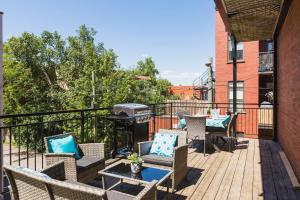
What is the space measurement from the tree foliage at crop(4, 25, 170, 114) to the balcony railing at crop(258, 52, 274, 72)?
10.6 meters

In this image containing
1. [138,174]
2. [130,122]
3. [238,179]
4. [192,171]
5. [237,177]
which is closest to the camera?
[138,174]

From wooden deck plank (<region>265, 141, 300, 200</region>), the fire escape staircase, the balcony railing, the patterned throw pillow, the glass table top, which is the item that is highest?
the balcony railing

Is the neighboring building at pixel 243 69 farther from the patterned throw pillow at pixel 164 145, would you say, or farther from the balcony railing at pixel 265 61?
the patterned throw pillow at pixel 164 145

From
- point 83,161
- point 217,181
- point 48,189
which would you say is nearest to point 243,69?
point 217,181

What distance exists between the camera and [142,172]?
10.9 ft

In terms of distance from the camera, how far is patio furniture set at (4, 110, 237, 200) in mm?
1813

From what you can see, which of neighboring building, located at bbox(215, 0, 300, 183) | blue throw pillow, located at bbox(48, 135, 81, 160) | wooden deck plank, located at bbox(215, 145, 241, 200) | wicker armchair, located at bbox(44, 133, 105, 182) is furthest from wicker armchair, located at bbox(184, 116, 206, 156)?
blue throw pillow, located at bbox(48, 135, 81, 160)

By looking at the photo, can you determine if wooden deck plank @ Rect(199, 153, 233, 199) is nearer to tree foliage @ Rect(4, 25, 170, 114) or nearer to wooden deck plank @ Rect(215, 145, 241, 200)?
wooden deck plank @ Rect(215, 145, 241, 200)

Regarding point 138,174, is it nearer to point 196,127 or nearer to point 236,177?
point 236,177

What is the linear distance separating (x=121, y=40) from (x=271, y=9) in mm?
29395

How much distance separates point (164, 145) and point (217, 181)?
1027mm

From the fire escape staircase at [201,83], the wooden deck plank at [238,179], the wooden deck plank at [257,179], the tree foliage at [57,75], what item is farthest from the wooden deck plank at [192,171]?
the tree foliage at [57,75]

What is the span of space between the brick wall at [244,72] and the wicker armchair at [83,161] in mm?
11426

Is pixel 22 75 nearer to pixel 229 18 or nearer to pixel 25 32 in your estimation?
pixel 25 32
